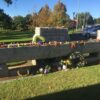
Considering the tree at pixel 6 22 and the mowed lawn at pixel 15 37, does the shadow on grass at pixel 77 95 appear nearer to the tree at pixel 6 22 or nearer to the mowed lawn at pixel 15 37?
the mowed lawn at pixel 15 37

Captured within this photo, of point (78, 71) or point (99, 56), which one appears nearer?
point (78, 71)

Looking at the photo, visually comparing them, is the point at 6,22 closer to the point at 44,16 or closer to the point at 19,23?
the point at 19,23

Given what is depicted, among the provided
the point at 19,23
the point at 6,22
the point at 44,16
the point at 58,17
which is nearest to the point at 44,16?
the point at 44,16

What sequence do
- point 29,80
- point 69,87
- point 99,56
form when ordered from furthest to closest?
1. point 99,56
2. point 29,80
3. point 69,87

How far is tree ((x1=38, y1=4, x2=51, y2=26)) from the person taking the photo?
54.3 m

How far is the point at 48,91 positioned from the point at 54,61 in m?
3.99

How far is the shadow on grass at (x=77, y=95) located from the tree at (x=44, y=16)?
150 ft

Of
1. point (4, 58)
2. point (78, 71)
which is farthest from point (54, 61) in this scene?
point (4, 58)

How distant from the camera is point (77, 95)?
7363mm

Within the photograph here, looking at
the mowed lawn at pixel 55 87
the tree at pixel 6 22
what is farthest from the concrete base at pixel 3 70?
the tree at pixel 6 22

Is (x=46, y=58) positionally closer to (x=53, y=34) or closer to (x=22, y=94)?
(x=22, y=94)

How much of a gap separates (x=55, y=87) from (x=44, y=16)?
48173 mm

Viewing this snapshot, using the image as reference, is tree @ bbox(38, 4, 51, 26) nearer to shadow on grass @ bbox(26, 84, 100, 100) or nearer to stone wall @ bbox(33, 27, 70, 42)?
stone wall @ bbox(33, 27, 70, 42)

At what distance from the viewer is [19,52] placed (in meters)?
10.2
